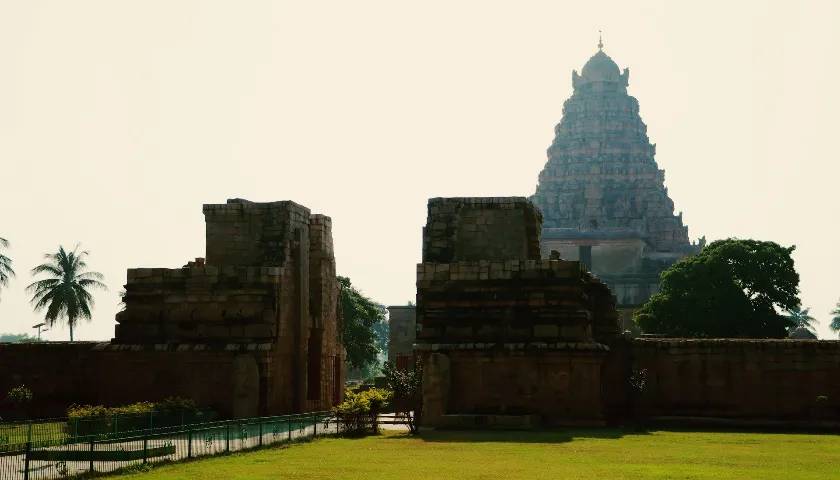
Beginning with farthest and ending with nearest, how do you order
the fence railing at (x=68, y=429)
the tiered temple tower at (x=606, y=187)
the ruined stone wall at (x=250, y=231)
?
1. the tiered temple tower at (x=606, y=187)
2. the ruined stone wall at (x=250, y=231)
3. the fence railing at (x=68, y=429)

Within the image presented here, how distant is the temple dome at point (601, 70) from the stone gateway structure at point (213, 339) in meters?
81.3

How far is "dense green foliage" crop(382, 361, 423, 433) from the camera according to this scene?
95.3ft

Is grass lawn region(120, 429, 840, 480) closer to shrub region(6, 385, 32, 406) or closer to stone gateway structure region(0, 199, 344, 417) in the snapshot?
stone gateway structure region(0, 199, 344, 417)

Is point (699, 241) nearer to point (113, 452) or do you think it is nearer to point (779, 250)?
point (779, 250)

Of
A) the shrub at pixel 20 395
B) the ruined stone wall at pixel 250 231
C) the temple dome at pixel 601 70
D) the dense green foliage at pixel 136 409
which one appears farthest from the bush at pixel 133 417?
the temple dome at pixel 601 70

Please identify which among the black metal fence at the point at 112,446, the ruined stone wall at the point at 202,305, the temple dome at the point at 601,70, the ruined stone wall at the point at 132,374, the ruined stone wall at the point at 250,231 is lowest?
the black metal fence at the point at 112,446

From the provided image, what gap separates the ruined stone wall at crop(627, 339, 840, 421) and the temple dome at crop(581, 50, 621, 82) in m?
81.3

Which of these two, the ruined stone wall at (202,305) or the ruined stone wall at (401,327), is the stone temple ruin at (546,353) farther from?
the ruined stone wall at (401,327)

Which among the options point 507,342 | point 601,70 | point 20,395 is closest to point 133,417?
point 20,395

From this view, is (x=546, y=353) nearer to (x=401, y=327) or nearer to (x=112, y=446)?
(x=112, y=446)

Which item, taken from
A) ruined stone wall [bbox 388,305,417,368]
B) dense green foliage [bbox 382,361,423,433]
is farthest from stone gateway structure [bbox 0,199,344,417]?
ruined stone wall [bbox 388,305,417,368]

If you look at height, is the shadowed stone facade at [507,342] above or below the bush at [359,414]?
above

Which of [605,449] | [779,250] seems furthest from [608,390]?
[779,250]

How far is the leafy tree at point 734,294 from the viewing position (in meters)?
58.4
